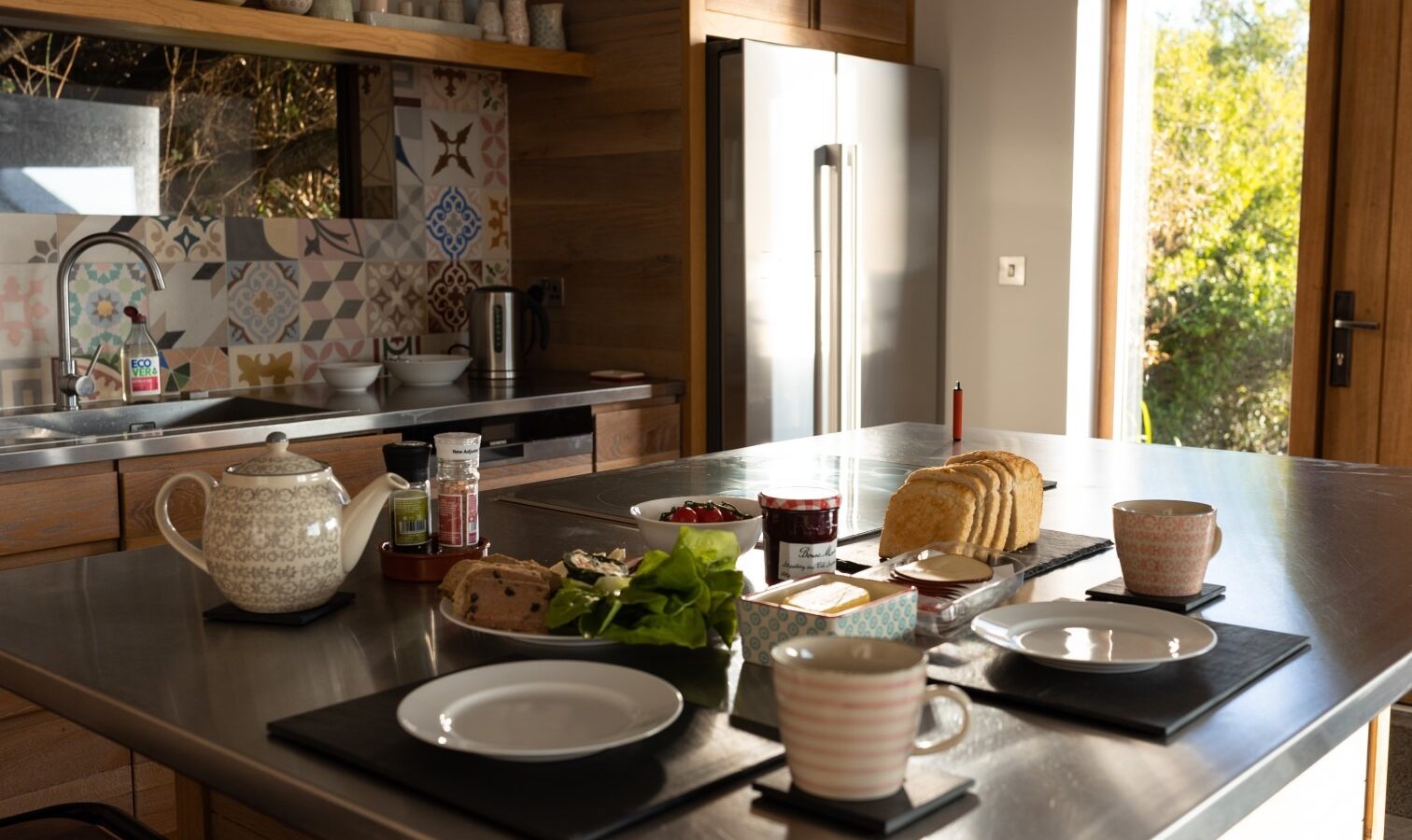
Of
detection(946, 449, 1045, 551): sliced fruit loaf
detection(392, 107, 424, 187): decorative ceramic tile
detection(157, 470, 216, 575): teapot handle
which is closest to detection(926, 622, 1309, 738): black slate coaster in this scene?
detection(946, 449, 1045, 551): sliced fruit loaf

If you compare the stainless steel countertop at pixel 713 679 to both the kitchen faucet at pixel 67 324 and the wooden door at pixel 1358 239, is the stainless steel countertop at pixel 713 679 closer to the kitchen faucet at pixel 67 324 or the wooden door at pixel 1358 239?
the kitchen faucet at pixel 67 324

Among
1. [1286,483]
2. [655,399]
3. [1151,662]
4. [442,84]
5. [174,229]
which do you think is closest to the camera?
[1151,662]

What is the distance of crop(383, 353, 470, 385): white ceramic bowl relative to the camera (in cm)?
354

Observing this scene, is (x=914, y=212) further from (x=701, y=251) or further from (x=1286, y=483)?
(x=1286, y=483)

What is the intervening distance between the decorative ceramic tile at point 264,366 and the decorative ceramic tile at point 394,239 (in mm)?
371

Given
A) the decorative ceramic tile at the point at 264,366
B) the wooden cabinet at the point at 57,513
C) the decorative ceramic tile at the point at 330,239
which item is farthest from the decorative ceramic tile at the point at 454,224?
the wooden cabinet at the point at 57,513

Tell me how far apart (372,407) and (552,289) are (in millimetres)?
1099

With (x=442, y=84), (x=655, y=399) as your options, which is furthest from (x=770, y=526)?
(x=442, y=84)

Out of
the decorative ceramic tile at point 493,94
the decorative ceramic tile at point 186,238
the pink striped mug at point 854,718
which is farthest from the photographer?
the decorative ceramic tile at point 493,94

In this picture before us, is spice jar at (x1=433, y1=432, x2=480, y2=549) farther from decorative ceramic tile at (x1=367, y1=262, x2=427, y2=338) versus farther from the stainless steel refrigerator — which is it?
decorative ceramic tile at (x1=367, y1=262, x2=427, y2=338)

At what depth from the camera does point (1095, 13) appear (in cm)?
401

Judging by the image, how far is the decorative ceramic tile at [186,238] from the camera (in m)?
3.30

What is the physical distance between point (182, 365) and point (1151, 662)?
285 cm

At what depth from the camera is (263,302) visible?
140 inches
